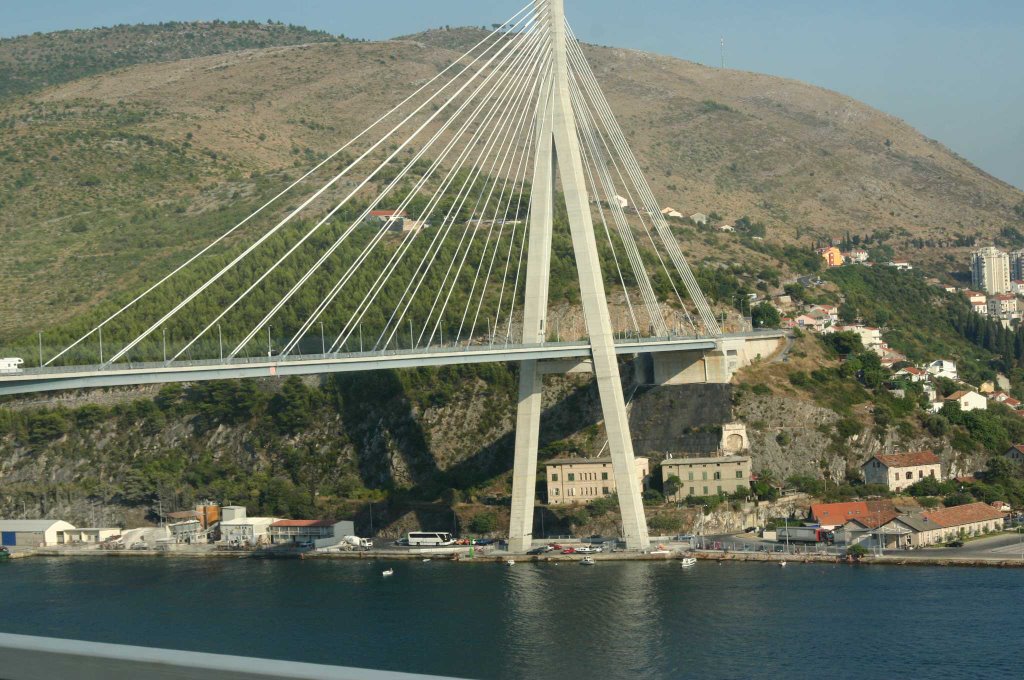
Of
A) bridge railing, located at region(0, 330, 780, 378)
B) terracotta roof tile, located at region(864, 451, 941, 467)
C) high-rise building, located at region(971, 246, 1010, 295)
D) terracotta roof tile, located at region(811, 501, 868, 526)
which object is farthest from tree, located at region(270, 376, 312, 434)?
high-rise building, located at region(971, 246, 1010, 295)

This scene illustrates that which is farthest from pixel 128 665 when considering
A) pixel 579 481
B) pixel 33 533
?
pixel 33 533

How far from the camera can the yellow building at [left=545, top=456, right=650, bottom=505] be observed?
1288 inches

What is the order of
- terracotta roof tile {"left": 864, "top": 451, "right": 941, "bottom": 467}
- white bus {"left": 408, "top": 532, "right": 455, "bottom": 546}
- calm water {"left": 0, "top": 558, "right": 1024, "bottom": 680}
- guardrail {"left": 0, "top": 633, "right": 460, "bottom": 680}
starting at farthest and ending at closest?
Answer: terracotta roof tile {"left": 864, "top": 451, "right": 941, "bottom": 467} → white bus {"left": 408, "top": 532, "right": 455, "bottom": 546} → calm water {"left": 0, "top": 558, "right": 1024, "bottom": 680} → guardrail {"left": 0, "top": 633, "right": 460, "bottom": 680}

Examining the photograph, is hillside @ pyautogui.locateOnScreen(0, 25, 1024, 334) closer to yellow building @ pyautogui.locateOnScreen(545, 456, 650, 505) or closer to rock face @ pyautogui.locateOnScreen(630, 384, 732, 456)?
rock face @ pyautogui.locateOnScreen(630, 384, 732, 456)

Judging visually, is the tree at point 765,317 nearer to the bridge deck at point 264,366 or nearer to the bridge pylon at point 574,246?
the bridge deck at point 264,366

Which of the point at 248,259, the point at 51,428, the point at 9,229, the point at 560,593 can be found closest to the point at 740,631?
the point at 560,593

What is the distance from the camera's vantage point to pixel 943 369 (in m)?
45.1

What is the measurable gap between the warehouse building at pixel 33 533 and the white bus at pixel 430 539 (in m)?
9.90

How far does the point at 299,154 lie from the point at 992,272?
42.0 m

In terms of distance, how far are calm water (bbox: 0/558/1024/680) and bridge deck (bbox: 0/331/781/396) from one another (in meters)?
4.08

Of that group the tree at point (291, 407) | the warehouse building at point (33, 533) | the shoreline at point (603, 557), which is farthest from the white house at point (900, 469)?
the warehouse building at point (33, 533)

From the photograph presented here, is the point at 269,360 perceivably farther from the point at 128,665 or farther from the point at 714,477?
the point at 128,665

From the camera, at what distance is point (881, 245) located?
8406cm

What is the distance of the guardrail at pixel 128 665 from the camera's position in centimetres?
317
